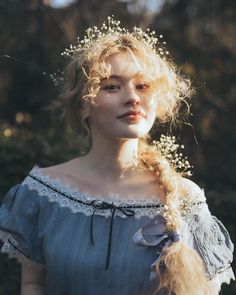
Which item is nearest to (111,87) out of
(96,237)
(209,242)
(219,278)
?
(96,237)

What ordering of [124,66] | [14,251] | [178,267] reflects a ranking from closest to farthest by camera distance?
[178,267] → [124,66] → [14,251]

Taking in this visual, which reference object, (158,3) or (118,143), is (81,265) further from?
(158,3)

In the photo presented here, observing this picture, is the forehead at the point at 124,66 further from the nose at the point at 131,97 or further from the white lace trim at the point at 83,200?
the white lace trim at the point at 83,200

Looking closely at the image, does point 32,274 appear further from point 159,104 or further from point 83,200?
point 159,104

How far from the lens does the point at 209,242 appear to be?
→ 2.28 meters

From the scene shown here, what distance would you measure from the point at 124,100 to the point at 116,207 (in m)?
0.33

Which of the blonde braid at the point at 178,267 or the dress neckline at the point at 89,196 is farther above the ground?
the dress neckline at the point at 89,196

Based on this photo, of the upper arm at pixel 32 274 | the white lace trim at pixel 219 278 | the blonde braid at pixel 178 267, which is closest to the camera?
the blonde braid at pixel 178 267

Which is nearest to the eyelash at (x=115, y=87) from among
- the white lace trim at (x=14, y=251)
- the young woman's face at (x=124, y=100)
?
the young woman's face at (x=124, y=100)

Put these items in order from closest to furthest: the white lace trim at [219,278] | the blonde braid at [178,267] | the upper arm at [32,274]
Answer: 1. the blonde braid at [178,267]
2. the white lace trim at [219,278]
3. the upper arm at [32,274]

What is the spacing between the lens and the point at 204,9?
609 centimetres

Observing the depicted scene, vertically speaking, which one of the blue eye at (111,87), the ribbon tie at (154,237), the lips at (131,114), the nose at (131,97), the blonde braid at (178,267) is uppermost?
the blue eye at (111,87)

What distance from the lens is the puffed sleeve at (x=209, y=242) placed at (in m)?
2.25

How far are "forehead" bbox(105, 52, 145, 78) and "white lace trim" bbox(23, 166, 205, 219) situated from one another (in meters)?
0.38
